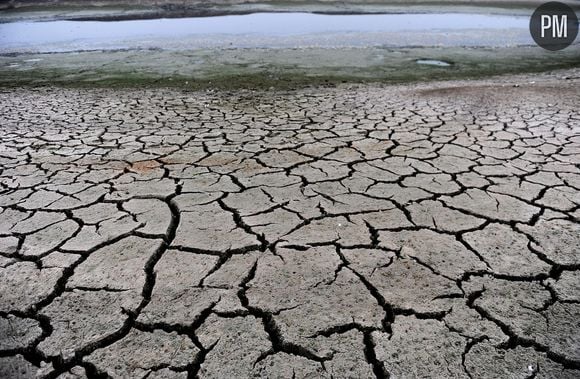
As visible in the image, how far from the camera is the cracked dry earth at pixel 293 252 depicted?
1686 millimetres

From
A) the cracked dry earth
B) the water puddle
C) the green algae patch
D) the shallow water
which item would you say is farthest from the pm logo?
the cracked dry earth

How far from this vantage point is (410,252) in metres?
2.31

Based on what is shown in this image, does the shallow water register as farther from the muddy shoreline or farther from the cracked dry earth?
the cracked dry earth

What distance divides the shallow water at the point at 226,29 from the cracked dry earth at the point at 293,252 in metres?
9.40

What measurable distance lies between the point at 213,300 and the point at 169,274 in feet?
1.06

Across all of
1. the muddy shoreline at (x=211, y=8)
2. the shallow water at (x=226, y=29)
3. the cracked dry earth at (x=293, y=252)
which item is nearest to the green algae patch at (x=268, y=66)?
the shallow water at (x=226, y=29)


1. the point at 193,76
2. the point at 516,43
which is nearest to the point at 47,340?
the point at 193,76

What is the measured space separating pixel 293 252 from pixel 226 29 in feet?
49.1

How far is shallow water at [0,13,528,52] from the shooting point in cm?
1320

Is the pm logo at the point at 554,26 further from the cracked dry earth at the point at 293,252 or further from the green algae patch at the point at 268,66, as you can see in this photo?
the cracked dry earth at the point at 293,252

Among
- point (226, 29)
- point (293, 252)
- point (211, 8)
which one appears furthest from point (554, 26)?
point (293, 252)

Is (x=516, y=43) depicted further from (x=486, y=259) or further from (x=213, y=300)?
(x=213, y=300)

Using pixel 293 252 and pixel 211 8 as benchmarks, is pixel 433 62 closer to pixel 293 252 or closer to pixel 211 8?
pixel 293 252

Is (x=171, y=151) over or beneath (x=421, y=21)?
beneath
